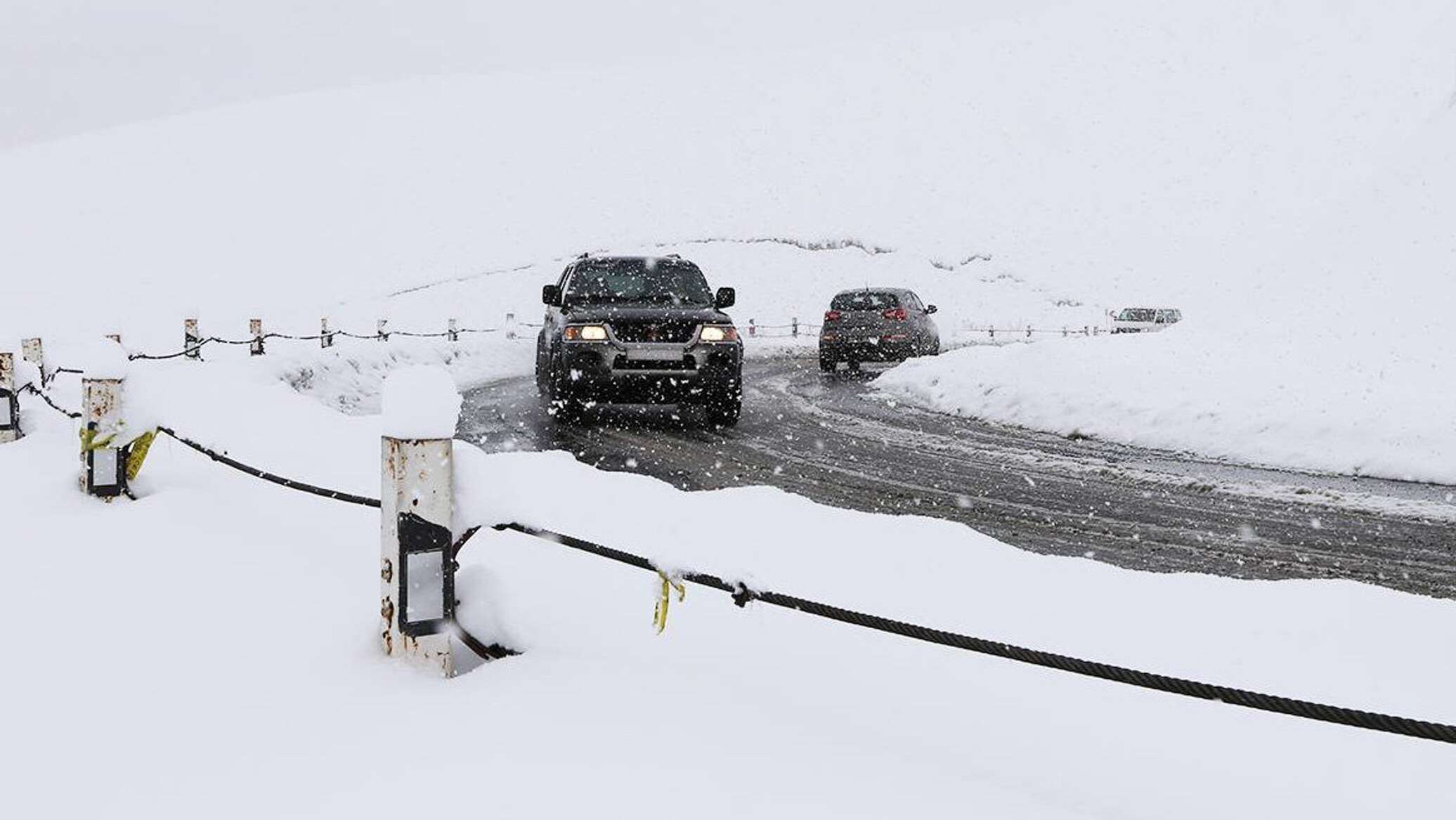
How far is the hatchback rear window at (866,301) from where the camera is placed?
22.7m

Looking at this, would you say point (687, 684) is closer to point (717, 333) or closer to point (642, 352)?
point (642, 352)

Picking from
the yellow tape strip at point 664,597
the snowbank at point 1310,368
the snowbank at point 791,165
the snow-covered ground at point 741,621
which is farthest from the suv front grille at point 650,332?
the snowbank at point 791,165

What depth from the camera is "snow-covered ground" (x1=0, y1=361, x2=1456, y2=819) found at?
2947 mm

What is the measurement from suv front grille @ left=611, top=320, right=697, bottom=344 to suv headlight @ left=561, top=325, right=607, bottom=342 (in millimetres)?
114

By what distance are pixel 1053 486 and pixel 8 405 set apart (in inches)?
336

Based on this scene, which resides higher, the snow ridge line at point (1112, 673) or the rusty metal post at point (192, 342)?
the snow ridge line at point (1112, 673)

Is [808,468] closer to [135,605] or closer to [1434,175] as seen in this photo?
[135,605]

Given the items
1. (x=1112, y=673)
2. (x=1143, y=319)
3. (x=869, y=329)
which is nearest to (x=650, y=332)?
(x=1112, y=673)

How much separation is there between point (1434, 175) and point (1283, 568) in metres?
16.4

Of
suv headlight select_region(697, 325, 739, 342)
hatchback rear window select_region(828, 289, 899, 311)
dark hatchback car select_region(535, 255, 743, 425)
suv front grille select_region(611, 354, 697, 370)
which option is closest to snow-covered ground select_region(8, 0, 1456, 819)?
dark hatchback car select_region(535, 255, 743, 425)

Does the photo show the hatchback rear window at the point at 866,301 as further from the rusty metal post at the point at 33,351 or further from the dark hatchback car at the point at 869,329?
the rusty metal post at the point at 33,351

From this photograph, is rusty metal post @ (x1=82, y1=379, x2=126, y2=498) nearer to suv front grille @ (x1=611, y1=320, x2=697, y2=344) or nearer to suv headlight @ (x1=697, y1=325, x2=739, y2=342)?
suv front grille @ (x1=611, y1=320, x2=697, y2=344)

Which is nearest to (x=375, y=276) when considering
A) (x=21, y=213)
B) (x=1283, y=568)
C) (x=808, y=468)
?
(x=21, y=213)

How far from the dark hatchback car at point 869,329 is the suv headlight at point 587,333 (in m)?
11.1
